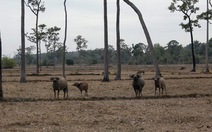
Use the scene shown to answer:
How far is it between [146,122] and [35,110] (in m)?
5.35

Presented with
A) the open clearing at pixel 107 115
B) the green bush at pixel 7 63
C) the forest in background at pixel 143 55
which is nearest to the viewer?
the open clearing at pixel 107 115

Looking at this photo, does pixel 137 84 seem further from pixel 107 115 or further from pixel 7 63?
pixel 7 63

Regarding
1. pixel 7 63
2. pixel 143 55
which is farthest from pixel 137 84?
pixel 143 55

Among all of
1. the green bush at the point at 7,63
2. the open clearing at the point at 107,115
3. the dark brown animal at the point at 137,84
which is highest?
the green bush at the point at 7,63

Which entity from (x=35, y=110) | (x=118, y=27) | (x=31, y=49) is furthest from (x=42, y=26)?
(x=35, y=110)

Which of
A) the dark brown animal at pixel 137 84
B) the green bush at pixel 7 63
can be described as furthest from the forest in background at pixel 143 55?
the dark brown animal at pixel 137 84

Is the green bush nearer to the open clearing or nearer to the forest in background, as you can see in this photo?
the forest in background

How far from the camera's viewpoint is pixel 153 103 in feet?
62.0

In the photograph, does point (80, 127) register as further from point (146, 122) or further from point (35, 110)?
point (35, 110)

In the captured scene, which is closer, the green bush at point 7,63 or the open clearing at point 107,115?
the open clearing at point 107,115

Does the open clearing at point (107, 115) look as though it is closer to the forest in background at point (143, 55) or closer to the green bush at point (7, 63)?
the green bush at point (7, 63)

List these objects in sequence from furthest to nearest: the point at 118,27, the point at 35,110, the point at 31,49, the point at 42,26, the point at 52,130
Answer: the point at 31,49 → the point at 42,26 → the point at 118,27 → the point at 35,110 → the point at 52,130

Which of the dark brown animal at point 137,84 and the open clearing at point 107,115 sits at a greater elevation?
the dark brown animal at point 137,84

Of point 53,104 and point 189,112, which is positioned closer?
point 189,112
